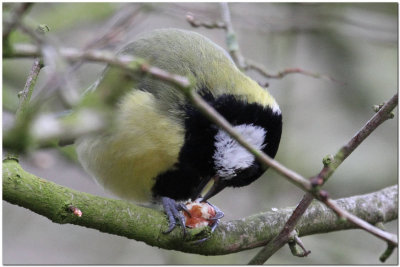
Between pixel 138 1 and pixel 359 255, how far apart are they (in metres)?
1.54

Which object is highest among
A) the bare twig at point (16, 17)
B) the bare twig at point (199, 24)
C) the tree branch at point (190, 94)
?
the bare twig at point (16, 17)

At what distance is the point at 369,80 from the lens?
308 cm

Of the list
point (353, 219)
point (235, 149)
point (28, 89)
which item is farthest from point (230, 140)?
point (353, 219)

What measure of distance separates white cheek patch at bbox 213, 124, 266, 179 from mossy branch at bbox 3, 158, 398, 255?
180 mm

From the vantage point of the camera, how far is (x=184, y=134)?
5.90 ft

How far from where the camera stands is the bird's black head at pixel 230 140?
175 centimetres

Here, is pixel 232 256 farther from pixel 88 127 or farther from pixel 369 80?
pixel 88 127

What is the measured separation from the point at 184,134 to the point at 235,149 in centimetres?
17

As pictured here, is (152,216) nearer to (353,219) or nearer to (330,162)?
(330,162)

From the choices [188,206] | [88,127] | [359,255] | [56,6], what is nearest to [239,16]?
[56,6]

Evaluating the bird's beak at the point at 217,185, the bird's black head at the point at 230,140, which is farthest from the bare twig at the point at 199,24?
the bird's beak at the point at 217,185

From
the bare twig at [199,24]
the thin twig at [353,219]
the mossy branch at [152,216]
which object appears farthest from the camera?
the bare twig at [199,24]

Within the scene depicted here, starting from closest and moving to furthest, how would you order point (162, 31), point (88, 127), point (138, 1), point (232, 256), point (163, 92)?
point (88, 127) → point (138, 1) → point (163, 92) → point (162, 31) → point (232, 256)

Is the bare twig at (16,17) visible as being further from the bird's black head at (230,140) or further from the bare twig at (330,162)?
the bird's black head at (230,140)
